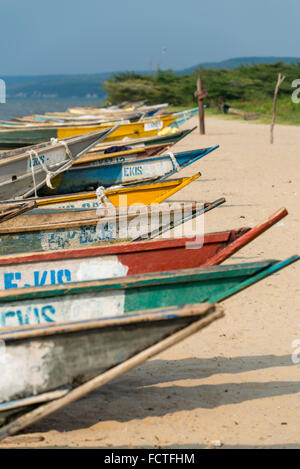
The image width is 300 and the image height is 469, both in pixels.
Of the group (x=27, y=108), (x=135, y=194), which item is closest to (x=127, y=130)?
(x=135, y=194)

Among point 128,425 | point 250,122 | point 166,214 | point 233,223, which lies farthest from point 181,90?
point 128,425

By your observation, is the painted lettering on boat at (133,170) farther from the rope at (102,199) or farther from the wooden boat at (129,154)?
the rope at (102,199)

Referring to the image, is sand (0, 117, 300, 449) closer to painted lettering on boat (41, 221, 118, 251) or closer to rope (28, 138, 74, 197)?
painted lettering on boat (41, 221, 118, 251)

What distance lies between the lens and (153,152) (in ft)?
39.4

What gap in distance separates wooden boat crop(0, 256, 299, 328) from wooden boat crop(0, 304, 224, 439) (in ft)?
0.85

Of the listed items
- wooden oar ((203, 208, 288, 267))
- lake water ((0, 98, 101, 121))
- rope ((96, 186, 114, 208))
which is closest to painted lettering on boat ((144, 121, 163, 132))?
rope ((96, 186, 114, 208))

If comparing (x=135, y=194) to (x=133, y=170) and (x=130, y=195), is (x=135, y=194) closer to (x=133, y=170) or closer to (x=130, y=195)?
(x=130, y=195)

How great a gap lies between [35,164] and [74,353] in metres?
6.58

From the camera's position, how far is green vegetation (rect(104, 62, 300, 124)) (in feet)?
125

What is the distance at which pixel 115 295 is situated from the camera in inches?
147

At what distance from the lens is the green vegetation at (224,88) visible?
38125mm

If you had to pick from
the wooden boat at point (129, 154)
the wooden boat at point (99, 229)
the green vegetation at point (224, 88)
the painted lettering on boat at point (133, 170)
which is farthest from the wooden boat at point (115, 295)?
the green vegetation at point (224, 88)

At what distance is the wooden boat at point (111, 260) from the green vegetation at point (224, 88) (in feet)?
94.4

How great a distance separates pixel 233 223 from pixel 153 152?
318 cm
